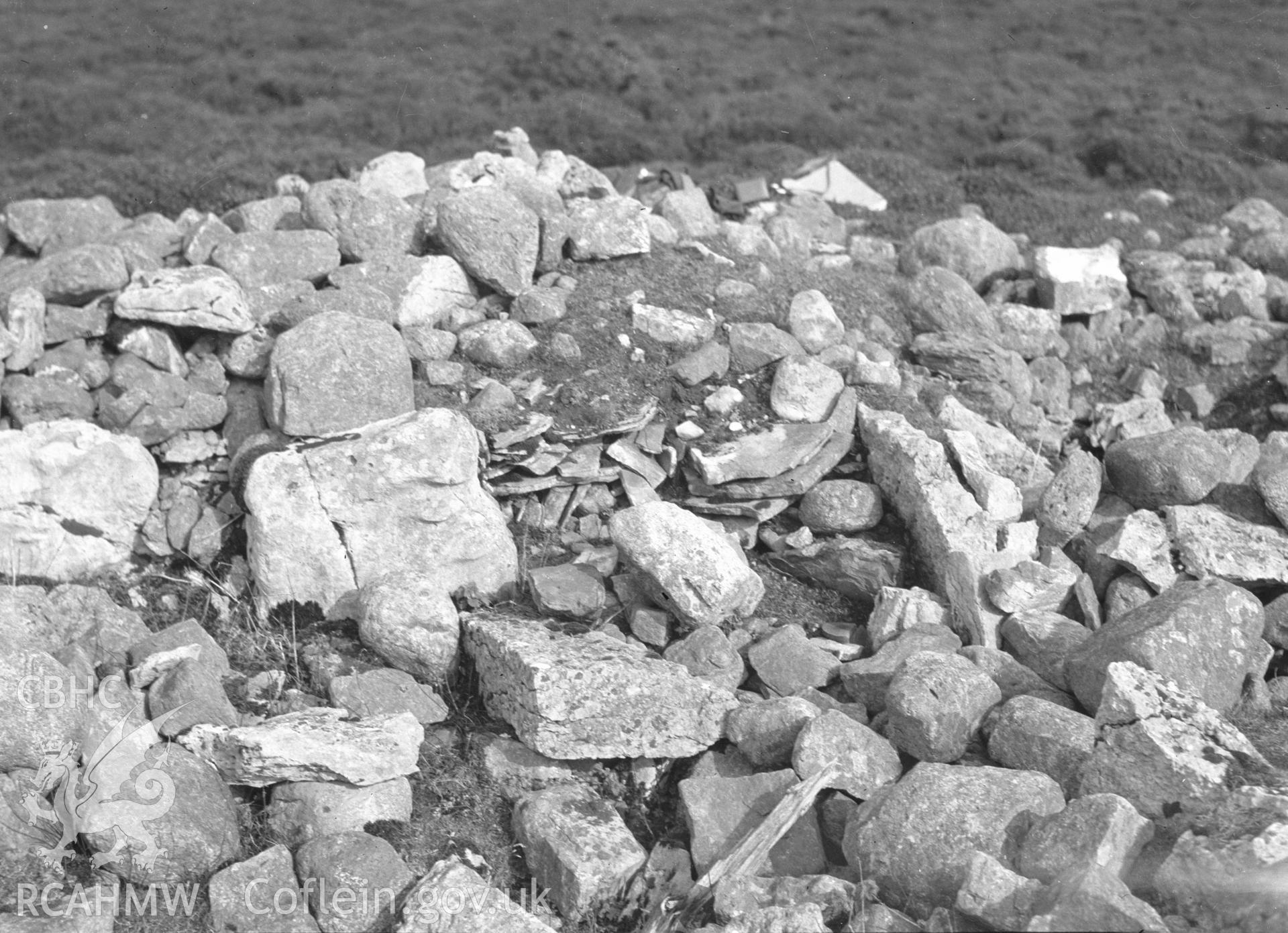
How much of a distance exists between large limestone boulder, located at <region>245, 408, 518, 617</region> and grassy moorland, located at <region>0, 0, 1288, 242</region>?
7.20 metres

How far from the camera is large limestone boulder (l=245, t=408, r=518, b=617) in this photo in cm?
658

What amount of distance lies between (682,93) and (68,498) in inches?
528

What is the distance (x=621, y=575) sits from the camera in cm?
678

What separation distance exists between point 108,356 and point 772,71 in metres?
14.3

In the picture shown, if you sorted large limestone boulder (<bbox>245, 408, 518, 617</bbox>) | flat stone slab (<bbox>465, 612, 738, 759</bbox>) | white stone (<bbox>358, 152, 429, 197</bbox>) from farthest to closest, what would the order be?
white stone (<bbox>358, 152, 429, 197</bbox>)
large limestone boulder (<bbox>245, 408, 518, 617</bbox>)
flat stone slab (<bbox>465, 612, 738, 759</bbox>)

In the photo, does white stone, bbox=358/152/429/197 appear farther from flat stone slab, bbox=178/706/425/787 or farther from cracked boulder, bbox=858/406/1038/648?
flat stone slab, bbox=178/706/425/787

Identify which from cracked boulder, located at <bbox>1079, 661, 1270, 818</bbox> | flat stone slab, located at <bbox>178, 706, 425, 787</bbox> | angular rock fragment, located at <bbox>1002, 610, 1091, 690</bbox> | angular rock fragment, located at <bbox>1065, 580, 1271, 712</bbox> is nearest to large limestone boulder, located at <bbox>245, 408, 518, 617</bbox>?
flat stone slab, located at <bbox>178, 706, 425, 787</bbox>

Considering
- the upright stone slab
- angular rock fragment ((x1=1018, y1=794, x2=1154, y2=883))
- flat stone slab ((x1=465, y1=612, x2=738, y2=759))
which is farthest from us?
the upright stone slab

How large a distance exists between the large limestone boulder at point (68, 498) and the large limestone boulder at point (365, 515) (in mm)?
1017

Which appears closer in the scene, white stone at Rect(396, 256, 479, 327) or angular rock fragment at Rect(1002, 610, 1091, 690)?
angular rock fragment at Rect(1002, 610, 1091, 690)

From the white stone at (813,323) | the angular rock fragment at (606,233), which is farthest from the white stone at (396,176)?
the white stone at (813,323)

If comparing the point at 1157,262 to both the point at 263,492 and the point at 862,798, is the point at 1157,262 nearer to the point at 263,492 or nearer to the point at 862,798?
the point at 862,798

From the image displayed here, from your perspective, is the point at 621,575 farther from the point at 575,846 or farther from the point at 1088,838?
the point at 1088,838

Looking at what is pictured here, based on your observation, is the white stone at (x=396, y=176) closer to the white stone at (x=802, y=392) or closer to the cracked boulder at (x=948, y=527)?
the white stone at (x=802, y=392)
